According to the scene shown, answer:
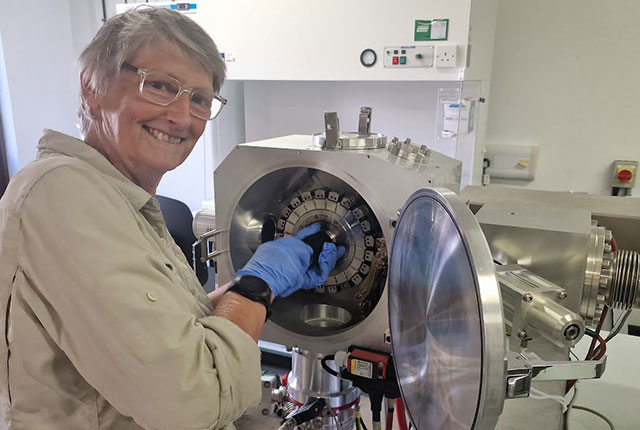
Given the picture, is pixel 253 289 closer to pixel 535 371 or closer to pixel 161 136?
pixel 161 136

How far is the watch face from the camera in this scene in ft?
6.73

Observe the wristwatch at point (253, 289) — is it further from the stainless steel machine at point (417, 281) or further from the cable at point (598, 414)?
the cable at point (598, 414)

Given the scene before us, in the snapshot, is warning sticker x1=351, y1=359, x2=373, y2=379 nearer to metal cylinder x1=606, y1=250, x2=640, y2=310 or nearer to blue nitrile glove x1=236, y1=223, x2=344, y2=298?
blue nitrile glove x1=236, y1=223, x2=344, y2=298

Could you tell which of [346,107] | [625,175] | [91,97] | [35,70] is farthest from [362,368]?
[35,70]

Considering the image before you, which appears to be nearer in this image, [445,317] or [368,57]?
[445,317]

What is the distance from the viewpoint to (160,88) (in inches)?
32.6

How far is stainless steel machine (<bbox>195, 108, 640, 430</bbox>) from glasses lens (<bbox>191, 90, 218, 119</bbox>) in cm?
10

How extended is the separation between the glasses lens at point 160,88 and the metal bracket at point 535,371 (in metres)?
0.67

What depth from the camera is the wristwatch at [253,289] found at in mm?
913

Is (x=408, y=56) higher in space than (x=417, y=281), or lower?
higher

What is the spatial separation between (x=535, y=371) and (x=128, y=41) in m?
0.78

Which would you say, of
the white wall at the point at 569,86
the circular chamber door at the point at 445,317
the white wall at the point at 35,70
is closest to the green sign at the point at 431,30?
the white wall at the point at 569,86

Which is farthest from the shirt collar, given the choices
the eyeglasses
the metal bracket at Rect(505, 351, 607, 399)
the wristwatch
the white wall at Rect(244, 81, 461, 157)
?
the white wall at Rect(244, 81, 461, 157)

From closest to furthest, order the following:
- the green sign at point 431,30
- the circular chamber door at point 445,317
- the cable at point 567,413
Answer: the circular chamber door at point 445,317 → the cable at point 567,413 → the green sign at point 431,30
